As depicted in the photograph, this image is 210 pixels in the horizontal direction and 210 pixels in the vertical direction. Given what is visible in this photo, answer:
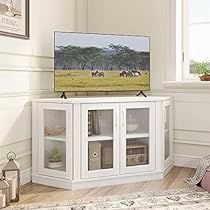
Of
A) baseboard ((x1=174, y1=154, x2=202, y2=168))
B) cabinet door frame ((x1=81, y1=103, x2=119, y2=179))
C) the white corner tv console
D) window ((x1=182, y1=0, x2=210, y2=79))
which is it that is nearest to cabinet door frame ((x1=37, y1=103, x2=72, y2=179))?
the white corner tv console

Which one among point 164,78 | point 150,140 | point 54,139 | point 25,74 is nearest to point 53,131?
point 54,139

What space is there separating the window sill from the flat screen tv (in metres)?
0.27

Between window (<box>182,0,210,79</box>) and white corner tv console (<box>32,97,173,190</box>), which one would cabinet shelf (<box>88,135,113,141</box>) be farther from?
window (<box>182,0,210,79</box>)

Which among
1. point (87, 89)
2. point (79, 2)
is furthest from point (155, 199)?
point (79, 2)

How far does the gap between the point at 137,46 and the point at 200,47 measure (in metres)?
0.76

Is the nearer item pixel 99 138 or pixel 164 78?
pixel 99 138

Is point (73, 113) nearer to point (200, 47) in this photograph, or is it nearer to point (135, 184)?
point (135, 184)

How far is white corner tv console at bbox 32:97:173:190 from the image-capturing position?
288 cm

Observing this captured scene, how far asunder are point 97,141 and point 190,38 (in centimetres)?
160

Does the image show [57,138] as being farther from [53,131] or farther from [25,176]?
[25,176]

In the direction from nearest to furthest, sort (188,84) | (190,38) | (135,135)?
1. (135,135)
2. (188,84)
3. (190,38)

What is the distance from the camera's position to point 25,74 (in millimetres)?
3031

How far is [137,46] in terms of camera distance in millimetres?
3379

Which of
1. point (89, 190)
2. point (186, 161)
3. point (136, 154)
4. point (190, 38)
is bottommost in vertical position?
point (89, 190)
